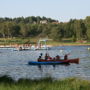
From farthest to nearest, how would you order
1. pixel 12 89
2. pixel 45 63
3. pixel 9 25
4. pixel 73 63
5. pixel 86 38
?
pixel 9 25, pixel 86 38, pixel 73 63, pixel 45 63, pixel 12 89

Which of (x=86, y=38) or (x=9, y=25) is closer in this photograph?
(x=86, y=38)

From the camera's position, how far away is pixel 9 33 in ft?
622

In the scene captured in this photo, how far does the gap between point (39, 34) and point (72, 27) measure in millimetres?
29759

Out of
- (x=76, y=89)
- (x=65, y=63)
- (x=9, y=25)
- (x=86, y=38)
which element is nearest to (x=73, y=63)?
(x=65, y=63)

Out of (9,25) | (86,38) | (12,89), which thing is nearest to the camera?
(12,89)

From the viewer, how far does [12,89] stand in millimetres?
14914

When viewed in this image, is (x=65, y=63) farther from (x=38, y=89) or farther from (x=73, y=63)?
(x=38, y=89)

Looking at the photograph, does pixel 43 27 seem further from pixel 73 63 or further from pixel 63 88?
pixel 63 88

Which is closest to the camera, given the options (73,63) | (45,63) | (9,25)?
(45,63)

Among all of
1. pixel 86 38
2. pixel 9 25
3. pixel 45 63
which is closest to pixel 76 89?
pixel 45 63

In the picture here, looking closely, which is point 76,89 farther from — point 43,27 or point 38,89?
point 43,27

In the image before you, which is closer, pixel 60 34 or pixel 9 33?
pixel 60 34

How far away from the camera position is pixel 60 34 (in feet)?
563

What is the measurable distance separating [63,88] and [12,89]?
225 centimetres
